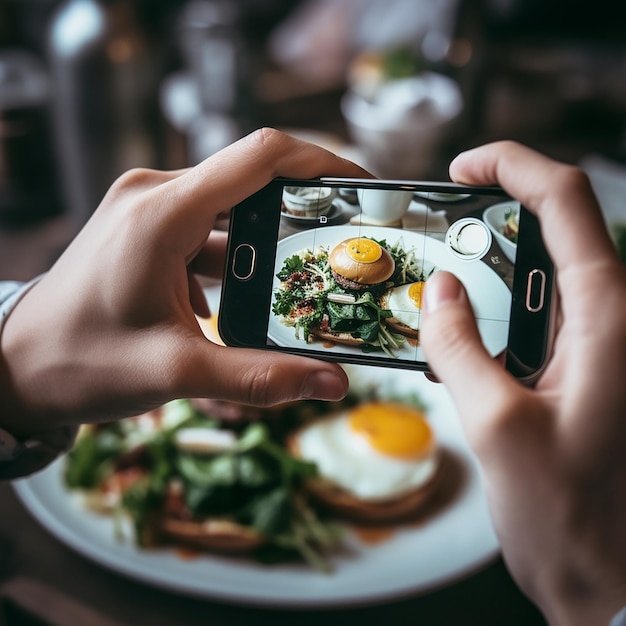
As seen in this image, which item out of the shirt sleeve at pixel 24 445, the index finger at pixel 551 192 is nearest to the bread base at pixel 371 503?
the shirt sleeve at pixel 24 445

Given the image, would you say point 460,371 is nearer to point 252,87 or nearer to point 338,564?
point 338,564

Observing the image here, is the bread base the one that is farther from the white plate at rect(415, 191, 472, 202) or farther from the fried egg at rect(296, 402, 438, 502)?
the white plate at rect(415, 191, 472, 202)

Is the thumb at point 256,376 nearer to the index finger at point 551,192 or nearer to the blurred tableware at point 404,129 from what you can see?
the index finger at point 551,192

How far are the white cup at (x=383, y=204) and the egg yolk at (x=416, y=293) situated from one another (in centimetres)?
5

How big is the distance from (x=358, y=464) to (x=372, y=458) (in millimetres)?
21

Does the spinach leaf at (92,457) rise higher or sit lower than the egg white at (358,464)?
higher

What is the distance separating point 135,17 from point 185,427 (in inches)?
24.7

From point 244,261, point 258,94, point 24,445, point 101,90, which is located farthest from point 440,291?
point 258,94

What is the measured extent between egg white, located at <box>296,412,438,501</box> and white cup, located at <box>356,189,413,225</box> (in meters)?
0.48

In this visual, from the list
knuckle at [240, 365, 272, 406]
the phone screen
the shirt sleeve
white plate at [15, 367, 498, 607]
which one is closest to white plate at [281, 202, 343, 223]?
the phone screen

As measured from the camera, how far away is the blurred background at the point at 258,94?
3.27ft

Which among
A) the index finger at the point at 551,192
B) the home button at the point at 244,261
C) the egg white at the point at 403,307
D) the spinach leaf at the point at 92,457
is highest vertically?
the index finger at the point at 551,192

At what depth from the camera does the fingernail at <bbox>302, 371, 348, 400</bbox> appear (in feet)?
Answer: 1.39

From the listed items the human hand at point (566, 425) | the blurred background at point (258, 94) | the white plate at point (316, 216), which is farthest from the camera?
the blurred background at point (258, 94)
